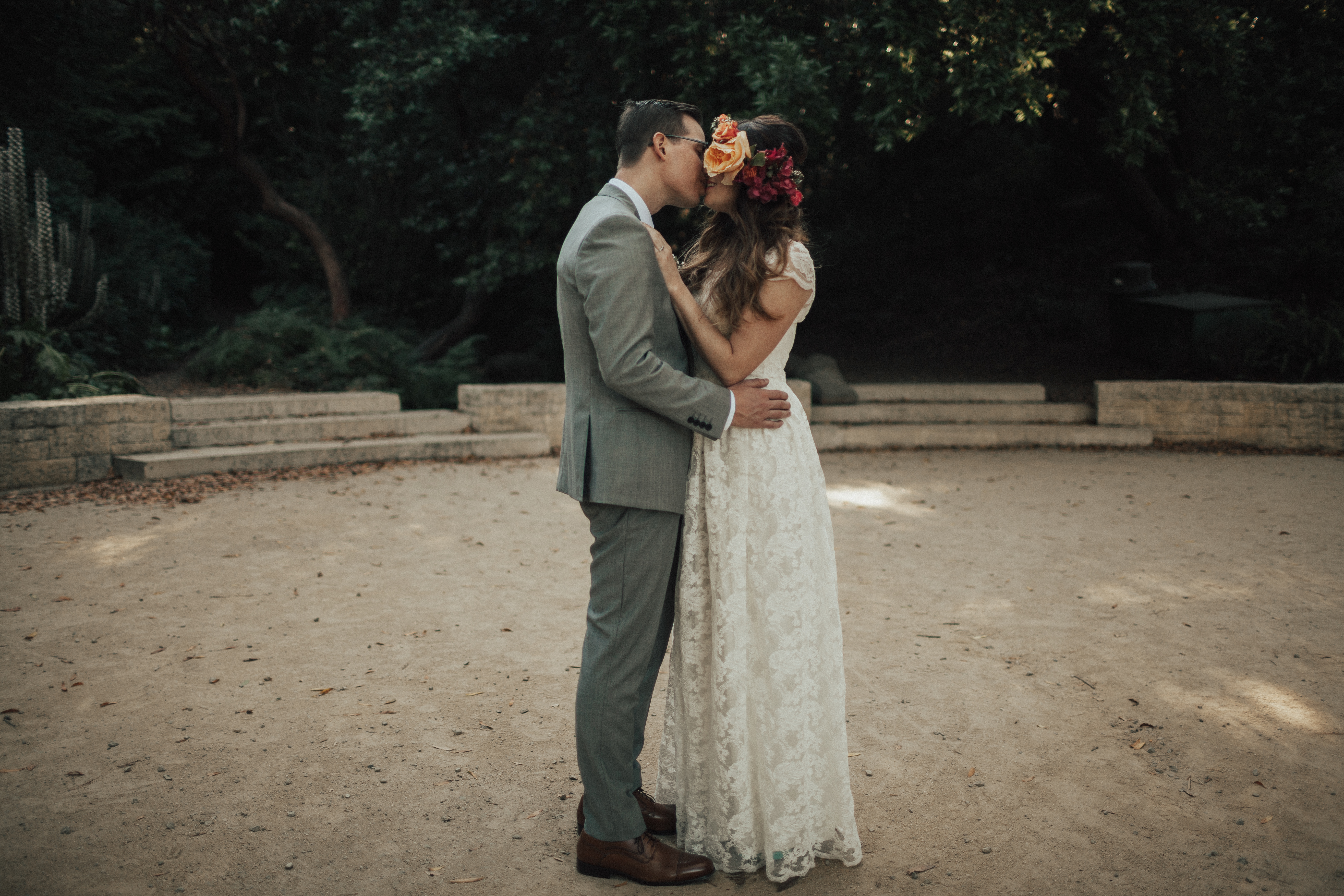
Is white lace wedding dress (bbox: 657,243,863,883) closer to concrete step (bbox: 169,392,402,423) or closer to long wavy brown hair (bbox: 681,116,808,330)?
long wavy brown hair (bbox: 681,116,808,330)

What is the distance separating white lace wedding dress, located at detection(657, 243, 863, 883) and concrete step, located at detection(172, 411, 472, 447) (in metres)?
7.08

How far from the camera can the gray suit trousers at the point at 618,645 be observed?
2344 millimetres

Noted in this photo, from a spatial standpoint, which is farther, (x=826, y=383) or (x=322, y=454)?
(x=826, y=383)

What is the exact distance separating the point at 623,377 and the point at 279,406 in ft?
25.4

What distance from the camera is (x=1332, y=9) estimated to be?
10547 millimetres

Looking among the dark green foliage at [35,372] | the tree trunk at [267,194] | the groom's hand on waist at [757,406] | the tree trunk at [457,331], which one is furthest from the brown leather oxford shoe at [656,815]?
the tree trunk at [457,331]

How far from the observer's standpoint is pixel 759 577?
240 centimetres

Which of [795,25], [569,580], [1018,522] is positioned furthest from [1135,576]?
[795,25]

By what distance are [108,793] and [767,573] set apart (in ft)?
7.29

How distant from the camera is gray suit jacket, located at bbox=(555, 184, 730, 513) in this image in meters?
2.17

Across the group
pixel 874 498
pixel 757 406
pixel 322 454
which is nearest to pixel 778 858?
pixel 757 406

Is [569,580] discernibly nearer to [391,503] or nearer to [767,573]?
[391,503]

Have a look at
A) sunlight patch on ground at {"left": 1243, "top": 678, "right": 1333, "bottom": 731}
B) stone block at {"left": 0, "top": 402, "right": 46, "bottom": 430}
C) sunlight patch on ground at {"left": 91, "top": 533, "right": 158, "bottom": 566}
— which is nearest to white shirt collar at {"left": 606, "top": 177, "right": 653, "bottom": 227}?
sunlight patch on ground at {"left": 1243, "top": 678, "right": 1333, "bottom": 731}

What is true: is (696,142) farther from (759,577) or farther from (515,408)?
(515,408)
